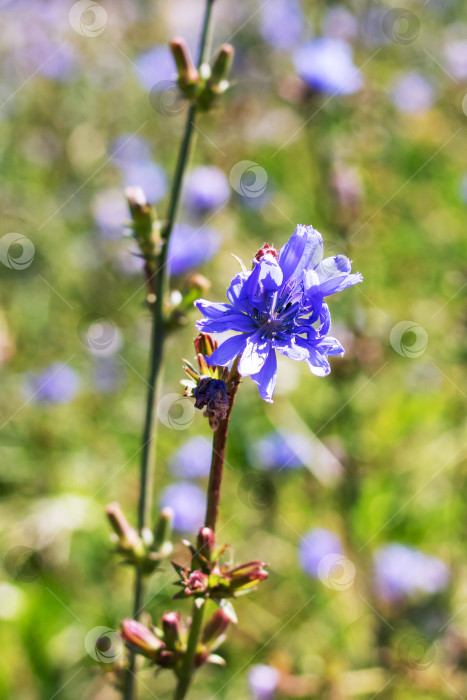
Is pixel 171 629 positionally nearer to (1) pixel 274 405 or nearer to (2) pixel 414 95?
(1) pixel 274 405

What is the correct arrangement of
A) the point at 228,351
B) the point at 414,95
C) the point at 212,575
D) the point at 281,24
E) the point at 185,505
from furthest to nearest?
the point at 281,24 → the point at 414,95 → the point at 185,505 → the point at 212,575 → the point at 228,351

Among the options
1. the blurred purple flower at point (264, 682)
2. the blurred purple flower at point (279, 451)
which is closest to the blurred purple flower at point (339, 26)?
the blurred purple flower at point (279, 451)

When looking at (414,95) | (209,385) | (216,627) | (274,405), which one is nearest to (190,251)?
(274,405)

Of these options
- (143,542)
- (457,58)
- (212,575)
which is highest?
(457,58)

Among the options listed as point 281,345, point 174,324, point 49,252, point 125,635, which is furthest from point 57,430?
point 281,345

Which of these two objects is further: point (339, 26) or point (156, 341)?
point (339, 26)

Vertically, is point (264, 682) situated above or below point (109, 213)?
below

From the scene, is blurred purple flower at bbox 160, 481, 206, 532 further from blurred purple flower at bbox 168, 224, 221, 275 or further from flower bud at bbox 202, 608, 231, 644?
flower bud at bbox 202, 608, 231, 644

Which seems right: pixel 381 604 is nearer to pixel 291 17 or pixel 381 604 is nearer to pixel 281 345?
pixel 281 345
